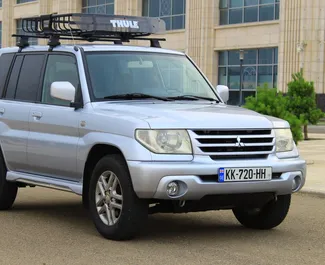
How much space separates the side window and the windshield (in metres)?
0.23

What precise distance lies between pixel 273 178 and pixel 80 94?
2212mm

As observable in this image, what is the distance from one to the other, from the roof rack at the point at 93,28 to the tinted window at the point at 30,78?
0.29 metres

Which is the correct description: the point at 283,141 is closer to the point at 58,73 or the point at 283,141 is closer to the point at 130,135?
the point at 130,135

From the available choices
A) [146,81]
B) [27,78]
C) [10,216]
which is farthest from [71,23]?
[10,216]

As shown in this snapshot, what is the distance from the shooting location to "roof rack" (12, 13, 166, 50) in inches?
378

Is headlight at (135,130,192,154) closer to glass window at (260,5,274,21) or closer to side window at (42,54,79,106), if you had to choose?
side window at (42,54,79,106)

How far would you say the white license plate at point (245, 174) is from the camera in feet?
24.0

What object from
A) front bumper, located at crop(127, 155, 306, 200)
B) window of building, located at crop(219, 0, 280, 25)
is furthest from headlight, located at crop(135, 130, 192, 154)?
window of building, located at crop(219, 0, 280, 25)

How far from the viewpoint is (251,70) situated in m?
46.9

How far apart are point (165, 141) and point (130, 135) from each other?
0.33 meters

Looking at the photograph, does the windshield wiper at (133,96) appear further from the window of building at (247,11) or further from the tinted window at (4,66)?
the window of building at (247,11)

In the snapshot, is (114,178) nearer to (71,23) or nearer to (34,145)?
(34,145)

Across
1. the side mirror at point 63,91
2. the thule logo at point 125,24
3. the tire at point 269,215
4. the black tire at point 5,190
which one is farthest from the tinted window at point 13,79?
the tire at point 269,215

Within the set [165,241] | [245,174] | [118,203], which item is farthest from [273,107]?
[118,203]
